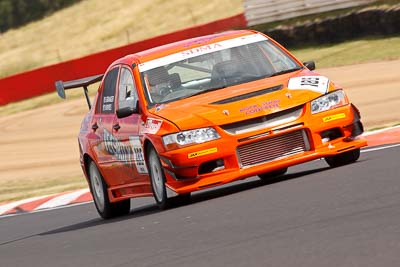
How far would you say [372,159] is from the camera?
11266 millimetres

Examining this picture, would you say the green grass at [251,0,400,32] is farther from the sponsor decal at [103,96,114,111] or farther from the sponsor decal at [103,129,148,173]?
the sponsor decal at [103,129,148,173]

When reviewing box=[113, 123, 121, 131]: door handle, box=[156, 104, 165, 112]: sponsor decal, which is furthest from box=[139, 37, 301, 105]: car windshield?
box=[113, 123, 121, 131]: door handle

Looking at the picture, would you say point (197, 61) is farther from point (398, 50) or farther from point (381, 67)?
point (398, 50)

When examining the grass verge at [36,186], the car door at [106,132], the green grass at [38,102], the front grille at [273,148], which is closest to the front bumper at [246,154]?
the front grille at [273,148]

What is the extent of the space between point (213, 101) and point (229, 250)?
11.2 feet

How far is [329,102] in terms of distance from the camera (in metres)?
10.5

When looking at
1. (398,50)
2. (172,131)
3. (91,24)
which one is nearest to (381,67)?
(398,50)

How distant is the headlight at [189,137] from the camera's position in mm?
10188

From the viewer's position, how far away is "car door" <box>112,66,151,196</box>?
36.3 feet

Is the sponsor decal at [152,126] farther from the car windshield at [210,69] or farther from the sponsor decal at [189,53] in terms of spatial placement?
the sponsor decal at [189,53]

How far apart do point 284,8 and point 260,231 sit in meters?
27.5

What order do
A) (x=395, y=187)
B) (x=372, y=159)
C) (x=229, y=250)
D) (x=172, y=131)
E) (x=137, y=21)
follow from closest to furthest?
(x=229, y=250), (x=395, y=187), (x=172, y=131), (x=372, y=159), (x=137, y=21)

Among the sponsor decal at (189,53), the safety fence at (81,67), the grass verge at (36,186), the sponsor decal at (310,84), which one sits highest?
the sponsor decal at (189,53)

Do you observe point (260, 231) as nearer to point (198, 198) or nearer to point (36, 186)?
point (198, 198)
